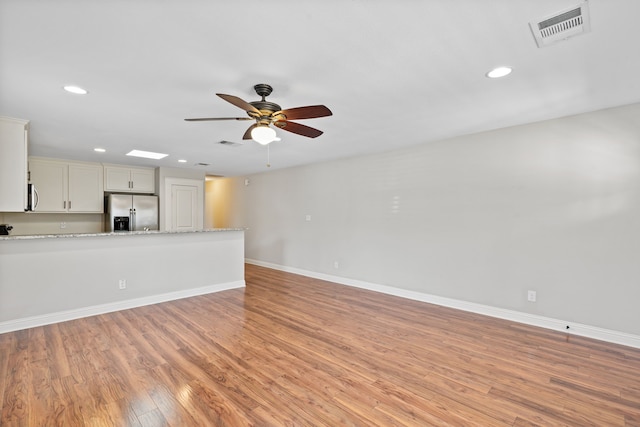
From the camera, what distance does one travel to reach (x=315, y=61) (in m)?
2.11

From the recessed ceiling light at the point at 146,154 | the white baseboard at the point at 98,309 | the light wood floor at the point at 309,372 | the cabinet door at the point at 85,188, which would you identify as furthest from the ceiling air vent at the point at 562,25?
the cabinet door at the point at 85,188

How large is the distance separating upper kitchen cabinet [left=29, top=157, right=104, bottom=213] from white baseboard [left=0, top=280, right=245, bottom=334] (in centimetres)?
282

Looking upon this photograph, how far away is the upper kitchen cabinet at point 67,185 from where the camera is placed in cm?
531

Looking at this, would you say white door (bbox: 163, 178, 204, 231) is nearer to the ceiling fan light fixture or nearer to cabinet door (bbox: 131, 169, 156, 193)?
cabinet door (bbox: 131, 169, 156, 193)

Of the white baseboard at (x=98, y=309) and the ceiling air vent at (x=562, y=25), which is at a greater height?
the ceiling air vent at (x=562, y=25)

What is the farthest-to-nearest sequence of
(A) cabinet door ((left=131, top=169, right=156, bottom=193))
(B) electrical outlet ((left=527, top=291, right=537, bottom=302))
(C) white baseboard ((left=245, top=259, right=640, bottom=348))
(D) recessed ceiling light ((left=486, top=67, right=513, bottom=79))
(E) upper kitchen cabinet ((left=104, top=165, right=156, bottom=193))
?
(A) cabinet door ((left=131, top=169, right=156, bottom=193)) < (E) upper kitchen cabinet ((left=104, top=165, right=156, bottom=193)) < (B) electrical outlet ((left=527, top=291, right=537, bottom=302)) < (C) white baseboard ((left=245, top=259, right=640, bottom=348)) < (D) recessed ceiling light ((left=486, top=67, right=513, bottom=79))

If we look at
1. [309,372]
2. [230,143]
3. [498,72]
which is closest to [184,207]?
[230,143]

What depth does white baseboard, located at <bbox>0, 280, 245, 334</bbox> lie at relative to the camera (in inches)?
129

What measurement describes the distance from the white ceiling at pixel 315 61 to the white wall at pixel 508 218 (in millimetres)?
429

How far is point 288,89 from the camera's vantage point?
2.53 metres

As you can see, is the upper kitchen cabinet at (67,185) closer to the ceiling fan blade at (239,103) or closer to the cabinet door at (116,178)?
the cabinet door at (116,178)

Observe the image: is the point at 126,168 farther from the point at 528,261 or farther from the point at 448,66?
the point at 528,261

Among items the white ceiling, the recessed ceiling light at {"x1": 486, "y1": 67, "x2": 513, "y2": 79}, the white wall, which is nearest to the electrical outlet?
the white wall

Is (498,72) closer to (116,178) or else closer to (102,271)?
(102,271)
